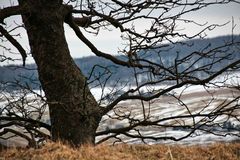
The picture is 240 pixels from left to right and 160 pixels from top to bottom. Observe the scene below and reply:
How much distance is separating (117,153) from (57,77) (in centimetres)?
207

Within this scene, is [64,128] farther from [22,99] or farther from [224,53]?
[224,53]

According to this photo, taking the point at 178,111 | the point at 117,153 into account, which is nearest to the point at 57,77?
the point at 117,153

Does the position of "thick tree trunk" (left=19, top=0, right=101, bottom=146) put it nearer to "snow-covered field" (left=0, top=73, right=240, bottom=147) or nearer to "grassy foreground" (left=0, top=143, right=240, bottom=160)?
"snow-covered field" (left=0, top=73, right=240, bottom=147)

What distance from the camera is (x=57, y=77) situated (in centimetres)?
707

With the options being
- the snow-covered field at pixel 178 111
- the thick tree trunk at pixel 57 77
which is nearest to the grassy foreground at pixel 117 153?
the snow-covered field at pixel 178 111

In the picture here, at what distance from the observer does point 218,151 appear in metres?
6.40

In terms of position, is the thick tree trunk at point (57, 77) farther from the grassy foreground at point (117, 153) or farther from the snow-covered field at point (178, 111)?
the grassy foreground at point (117, 153)

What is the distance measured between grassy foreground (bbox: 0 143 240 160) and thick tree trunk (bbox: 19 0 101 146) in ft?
3.26

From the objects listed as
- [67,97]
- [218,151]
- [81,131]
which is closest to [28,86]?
[67,97]

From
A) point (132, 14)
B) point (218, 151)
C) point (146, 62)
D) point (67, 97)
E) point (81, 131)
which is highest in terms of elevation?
point (132, 14)

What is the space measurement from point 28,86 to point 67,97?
0.87 metres

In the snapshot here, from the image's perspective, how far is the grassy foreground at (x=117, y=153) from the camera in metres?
5.12

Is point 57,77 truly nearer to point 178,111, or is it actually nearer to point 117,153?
point 117,153

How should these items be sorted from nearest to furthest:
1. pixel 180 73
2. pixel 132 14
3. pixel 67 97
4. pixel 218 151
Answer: pixel 218 151 → pixel 67 97 → pixel 180 73 → pixel 132 14
